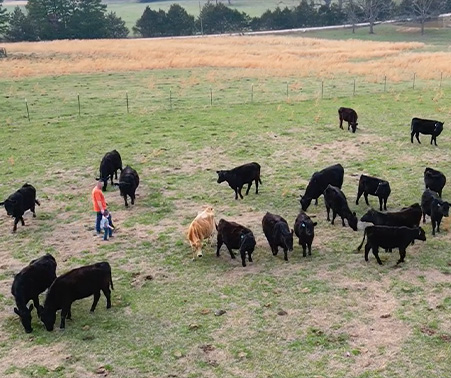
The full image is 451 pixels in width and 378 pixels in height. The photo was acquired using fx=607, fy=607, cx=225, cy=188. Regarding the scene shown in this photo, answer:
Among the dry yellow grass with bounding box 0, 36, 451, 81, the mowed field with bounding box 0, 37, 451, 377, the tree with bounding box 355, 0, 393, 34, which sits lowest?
the mowed field with bounding box 0, 37, 451, 377

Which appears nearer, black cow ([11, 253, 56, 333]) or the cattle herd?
black cow ([11, 253, 56, 333])

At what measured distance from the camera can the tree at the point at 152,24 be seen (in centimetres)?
9069

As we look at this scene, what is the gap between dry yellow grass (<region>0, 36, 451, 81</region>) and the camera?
43562 millimetres

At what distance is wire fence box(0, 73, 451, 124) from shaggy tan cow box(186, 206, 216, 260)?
16612mm

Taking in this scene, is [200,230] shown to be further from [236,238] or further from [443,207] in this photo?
[443,207]

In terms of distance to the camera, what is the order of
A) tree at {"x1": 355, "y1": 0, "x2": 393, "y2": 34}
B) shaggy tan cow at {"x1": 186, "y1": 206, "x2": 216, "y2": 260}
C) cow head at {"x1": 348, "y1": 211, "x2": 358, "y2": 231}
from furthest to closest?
tree at {"x1": 355, "y1": 0, "x2": 393, "y2": 34}
cow head at {"x1": 348, "y1": 211, "x2": 358, "y2": 231}
shaggy tan cow at {"x1": 186, "y1": 206, "x2": 216, "y2": 260}

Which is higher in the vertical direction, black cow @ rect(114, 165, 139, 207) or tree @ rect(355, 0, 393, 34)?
tree @ rect(355, 0, 393, 34)

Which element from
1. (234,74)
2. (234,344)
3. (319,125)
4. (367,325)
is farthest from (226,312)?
(234,74)

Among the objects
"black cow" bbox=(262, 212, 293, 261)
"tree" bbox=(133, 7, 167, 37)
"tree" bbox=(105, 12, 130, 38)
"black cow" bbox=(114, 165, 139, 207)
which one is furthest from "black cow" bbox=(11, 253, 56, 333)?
"tree" bbox=(133, 7, 167, 37)

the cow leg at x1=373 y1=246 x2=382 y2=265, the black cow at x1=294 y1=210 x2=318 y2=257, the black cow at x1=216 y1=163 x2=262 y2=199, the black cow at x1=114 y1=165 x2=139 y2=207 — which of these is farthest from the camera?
the black cow at x1=216 y1=163 x2=262 y2=199

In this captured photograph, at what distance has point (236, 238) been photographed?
1339 centimetres

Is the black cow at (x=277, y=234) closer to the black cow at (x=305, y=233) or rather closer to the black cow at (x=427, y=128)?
the black cow at (x=305, y=233)

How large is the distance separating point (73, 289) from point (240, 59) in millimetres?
41496

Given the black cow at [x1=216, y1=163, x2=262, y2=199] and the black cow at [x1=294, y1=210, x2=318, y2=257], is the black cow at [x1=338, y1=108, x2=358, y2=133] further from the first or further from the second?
the black cow at [x1=294, y1=210, x2=318, y2=257]
